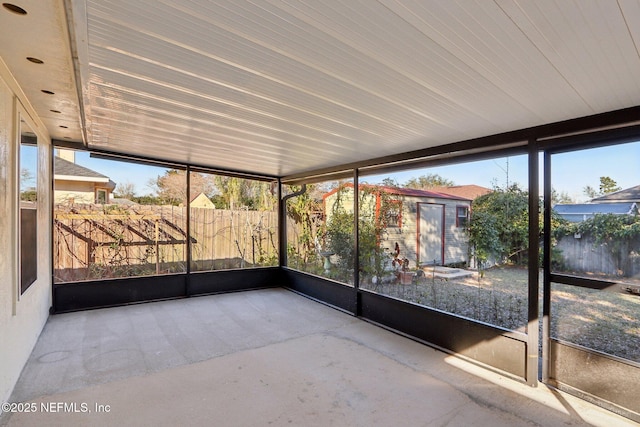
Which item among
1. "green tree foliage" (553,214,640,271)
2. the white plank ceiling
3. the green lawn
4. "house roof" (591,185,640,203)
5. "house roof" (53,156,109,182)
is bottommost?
the green lawn

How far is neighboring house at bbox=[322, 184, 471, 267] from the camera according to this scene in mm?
3807

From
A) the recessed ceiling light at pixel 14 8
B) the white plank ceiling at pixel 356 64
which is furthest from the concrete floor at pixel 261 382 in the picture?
the recessed ceiling light at pixel 14 8

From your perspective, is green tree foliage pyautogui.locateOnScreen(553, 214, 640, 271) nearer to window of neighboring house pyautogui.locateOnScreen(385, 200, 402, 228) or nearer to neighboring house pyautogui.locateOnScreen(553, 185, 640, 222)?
neighboring house pyautogui.locateOnScreen(553, 185, 640, 222)

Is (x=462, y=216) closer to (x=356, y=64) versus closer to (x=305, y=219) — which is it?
(x=356, y=64)

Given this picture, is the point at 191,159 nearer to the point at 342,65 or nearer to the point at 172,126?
the point at 172,126

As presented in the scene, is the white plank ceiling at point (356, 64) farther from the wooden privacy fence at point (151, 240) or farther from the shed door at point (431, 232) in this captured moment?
the wooden privacy fence at point (151, 240)

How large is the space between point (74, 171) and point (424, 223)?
5.48 metres

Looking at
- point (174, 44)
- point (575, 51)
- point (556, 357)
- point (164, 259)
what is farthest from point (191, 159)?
point (556, 357)

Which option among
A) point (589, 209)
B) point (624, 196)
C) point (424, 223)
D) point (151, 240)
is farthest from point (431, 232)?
point (151, 240)

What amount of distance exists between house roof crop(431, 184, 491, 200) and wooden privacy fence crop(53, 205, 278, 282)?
3845 mm

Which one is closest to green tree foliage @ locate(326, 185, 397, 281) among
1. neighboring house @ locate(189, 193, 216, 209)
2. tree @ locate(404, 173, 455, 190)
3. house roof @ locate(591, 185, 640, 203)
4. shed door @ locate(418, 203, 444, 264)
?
tree @ locate(404, 173, 455, 190)

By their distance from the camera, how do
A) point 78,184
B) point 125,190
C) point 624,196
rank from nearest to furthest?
point 624,196 < point 78,184 < point 125,190

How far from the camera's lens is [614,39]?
150 cm

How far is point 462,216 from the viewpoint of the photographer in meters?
3.76
